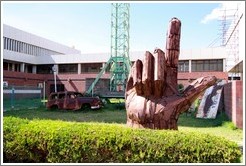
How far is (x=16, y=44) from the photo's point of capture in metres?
39.6

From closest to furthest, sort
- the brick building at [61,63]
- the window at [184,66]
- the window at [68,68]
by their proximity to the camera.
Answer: the brick building at [61,63]
the window at [184,66]
the window at [68,68]

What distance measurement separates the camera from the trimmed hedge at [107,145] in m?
5.01

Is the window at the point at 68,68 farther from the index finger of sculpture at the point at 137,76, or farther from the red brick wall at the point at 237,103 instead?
the index finger of sculpture at the point at 137,76

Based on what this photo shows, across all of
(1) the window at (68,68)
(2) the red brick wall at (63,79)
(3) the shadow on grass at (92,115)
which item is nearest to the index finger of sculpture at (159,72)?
(3) the shadow on grass at (92,115)

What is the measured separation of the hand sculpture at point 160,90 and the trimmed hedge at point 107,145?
160 cm

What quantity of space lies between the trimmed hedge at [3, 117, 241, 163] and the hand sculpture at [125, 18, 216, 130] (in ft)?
5.25

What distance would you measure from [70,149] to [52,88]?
122ft

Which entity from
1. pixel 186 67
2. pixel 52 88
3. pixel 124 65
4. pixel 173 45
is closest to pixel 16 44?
pixel 52 88

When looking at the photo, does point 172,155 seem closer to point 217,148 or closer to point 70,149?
point 217,148

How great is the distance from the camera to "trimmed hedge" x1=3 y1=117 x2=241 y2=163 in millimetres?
5012

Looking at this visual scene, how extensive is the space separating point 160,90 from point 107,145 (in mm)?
2419

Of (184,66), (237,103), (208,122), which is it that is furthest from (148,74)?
(184,66)

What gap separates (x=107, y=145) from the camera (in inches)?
211

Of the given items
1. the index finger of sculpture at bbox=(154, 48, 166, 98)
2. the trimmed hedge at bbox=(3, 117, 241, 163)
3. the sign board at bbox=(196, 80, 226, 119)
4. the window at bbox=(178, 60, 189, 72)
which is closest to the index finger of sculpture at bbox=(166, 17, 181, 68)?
the index finger of sculpture at bbox=(154, 48, 166, 98)
